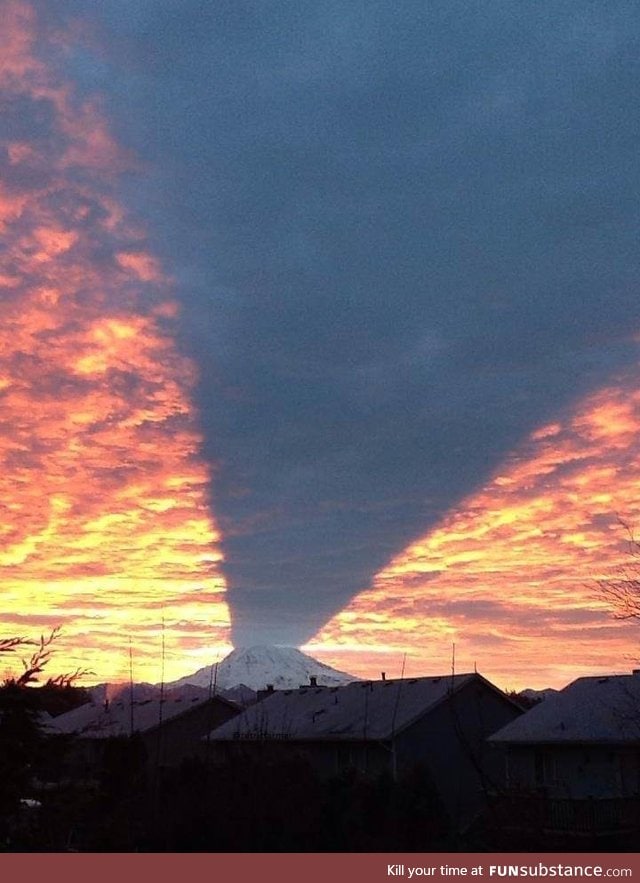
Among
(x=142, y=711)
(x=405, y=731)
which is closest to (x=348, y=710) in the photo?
(x=405, y=731)

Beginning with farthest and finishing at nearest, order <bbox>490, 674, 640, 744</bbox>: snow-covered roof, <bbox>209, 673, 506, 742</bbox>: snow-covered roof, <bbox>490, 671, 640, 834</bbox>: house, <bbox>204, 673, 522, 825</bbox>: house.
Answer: <bbox>209, 673, 506, 742</bbox>: snow-covered roof
<bbox>204, 673, 522, 825</bbox>: house
<bbox>490, 674, 640, 744</bbox>: snow-covered roof
<bbox>490, 671, 640, 834</bbox>: house

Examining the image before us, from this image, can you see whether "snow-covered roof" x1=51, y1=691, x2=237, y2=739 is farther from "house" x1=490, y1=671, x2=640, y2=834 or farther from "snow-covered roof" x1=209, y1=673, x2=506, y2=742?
"house" x1=490, y1=671, x2=640, y2=834

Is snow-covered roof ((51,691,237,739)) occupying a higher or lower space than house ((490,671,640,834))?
higher

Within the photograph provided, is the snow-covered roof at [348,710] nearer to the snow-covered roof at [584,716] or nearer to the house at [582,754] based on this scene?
the snow-covered roof at [584,716]

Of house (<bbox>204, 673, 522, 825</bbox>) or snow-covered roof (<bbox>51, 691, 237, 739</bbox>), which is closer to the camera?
house (<bbox>204, 673, 522, 825</bbox>)

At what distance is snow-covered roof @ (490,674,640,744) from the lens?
107 ft

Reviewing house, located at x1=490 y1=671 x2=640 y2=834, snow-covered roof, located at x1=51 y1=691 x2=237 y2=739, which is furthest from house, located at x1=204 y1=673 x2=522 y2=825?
snow-covered roof, located at x1=51 y1=691 x2=237 y2=739

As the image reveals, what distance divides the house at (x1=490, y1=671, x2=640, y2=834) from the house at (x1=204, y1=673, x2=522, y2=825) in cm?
215

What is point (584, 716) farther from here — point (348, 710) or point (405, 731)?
point (348, 710)

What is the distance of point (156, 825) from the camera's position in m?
25.6

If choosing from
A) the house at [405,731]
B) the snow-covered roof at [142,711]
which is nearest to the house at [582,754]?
the house at [405,731]

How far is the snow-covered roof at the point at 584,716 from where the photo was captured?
32625 millimetres

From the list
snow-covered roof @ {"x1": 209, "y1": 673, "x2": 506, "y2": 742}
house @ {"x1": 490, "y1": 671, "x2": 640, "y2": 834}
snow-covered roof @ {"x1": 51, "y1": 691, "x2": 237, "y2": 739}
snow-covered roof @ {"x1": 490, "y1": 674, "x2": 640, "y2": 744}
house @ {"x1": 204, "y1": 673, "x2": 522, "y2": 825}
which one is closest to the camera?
house @ {"x1": 490, "y1": 671, "x2": 640, "y2": 834}
